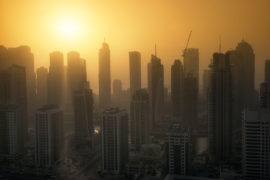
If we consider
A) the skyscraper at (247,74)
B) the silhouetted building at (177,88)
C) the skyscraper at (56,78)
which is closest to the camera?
the skyscraper at (247,74)

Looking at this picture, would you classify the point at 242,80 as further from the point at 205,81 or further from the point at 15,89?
the point at 15,89

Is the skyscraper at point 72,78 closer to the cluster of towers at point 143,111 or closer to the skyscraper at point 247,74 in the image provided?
the cluster of towers at point 143,111

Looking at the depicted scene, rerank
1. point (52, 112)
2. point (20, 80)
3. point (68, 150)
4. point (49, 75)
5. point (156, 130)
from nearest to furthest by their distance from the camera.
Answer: point (52, 112), point (68, 150), point (20, 80), point (156, 130), point (49, 75)

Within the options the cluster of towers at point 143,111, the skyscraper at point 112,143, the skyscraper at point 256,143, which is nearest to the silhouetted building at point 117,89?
the cluster of towers at point 143,111

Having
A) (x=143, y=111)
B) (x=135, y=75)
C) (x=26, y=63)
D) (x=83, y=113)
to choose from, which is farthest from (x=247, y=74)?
(x=26, y=63)

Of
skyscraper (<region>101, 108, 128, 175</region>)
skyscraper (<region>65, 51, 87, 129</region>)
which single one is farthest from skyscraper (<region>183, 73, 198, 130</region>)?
skyscraper (<region>101, 108, 128, 175</region>)

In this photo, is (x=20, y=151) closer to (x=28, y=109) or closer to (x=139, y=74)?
(x=28, y=109)

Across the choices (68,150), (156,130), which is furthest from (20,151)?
(156,130)
